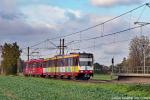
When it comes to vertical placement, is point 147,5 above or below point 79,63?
above

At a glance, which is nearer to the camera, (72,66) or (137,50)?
(72,66)

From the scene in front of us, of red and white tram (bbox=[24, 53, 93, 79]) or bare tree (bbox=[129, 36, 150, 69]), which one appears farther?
bare tree (bbox=[129, 36, 150, 69])

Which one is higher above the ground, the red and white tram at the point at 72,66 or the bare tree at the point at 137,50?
the bare tree at the point at 137,50

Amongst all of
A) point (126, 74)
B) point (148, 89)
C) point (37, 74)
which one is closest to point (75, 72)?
point (126, 74)

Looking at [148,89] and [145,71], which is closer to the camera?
[148,89]

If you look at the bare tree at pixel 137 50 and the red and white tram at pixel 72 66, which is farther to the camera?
the bare tree at pixel 137 50

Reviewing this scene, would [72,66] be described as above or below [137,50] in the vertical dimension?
below

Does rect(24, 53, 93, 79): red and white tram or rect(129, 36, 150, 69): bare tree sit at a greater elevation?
rect(129, 36, 150, 69): bare tree

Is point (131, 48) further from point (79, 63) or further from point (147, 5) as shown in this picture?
point (147, 5)

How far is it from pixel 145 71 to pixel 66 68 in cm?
990

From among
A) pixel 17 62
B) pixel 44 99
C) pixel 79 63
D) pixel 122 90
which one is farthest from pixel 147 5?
pixel 17 62

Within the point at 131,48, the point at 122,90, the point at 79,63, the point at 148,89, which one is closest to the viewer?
the point at 148,89

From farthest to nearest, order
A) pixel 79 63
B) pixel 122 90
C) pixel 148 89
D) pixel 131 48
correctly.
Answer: pixel 131 48 < pixel 79 63 < pixel 122 90 < pixel 148 89

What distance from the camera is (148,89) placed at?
97.1 feet
